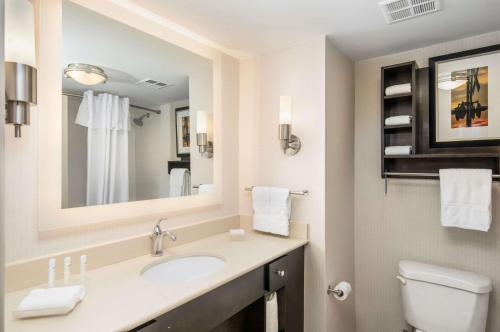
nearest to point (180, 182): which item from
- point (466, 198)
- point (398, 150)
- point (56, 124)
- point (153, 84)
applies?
point (153, 84)

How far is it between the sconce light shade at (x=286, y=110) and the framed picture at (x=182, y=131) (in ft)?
1.91

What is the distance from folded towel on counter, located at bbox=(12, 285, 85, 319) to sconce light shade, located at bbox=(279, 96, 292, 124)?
1.34m

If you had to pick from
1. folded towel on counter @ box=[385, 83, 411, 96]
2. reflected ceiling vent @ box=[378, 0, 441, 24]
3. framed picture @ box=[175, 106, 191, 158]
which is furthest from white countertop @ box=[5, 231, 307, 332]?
reflected ceiling vent @ box=[378, 0, 441, 24]

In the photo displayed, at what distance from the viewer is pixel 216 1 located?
1.37 metres

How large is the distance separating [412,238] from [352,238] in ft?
1.29

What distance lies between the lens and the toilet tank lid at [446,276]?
5.08 ft

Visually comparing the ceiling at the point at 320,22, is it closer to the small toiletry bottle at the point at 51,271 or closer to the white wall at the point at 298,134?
the white wall at the point at 298,134

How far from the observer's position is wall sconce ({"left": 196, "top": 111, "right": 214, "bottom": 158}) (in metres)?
1.81

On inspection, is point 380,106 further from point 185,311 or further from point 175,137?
point 185,311

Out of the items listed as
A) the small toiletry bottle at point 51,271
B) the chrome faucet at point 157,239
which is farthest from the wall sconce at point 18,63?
the chrome faucet at point 157,239

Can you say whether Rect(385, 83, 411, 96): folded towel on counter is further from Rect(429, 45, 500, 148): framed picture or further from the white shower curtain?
the white shower curtain

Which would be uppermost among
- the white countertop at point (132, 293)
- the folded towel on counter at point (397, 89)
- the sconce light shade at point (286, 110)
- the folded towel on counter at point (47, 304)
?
the folded towel on counter at point (397, 89)

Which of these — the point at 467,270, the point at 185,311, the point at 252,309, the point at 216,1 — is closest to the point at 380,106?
the point at 467,270

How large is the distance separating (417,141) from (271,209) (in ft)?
3.49
